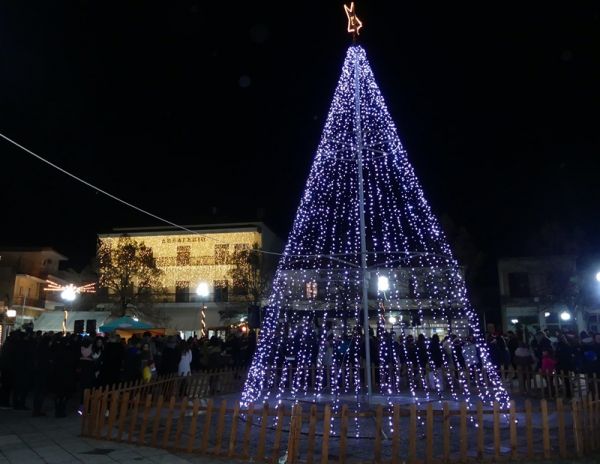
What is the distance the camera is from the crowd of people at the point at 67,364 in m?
11.0

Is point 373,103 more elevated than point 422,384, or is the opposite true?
point 373,103

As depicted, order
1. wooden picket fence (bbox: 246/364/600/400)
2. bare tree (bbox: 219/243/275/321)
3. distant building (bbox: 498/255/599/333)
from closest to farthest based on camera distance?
1. wooden picket fence (bbox: 246/364/600/400)
2. distant building (bbox: 498/255/599/333)
3. bare tree (bbox: 219/243/275/321)

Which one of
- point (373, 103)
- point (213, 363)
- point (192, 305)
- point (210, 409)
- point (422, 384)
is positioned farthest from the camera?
point (192, 305)

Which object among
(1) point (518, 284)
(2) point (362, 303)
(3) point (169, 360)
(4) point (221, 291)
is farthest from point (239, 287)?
(2) point (362, 303)

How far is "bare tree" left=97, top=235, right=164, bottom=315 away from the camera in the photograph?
37.5 m

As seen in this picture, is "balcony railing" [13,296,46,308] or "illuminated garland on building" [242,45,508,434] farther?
"balcony railing" [13,296,46,308]

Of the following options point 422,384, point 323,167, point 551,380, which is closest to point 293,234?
point 323,167

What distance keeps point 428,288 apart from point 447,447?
885 inches

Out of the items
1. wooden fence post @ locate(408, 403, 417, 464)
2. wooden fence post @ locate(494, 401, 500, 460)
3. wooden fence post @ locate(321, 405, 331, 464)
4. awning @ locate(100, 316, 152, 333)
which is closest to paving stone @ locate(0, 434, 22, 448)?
wooden fence post @ locate(321, 405, 331, 464)

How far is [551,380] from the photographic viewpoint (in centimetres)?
1345

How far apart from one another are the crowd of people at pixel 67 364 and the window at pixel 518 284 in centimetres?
2902

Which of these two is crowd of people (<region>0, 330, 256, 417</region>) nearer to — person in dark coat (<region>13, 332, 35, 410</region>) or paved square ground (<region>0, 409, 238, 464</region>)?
person in dark coat (<region>13, 332, 35, 410</region>)

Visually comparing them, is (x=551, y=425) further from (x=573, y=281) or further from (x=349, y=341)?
(x=573, y=281)

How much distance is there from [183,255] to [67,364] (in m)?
32.3
